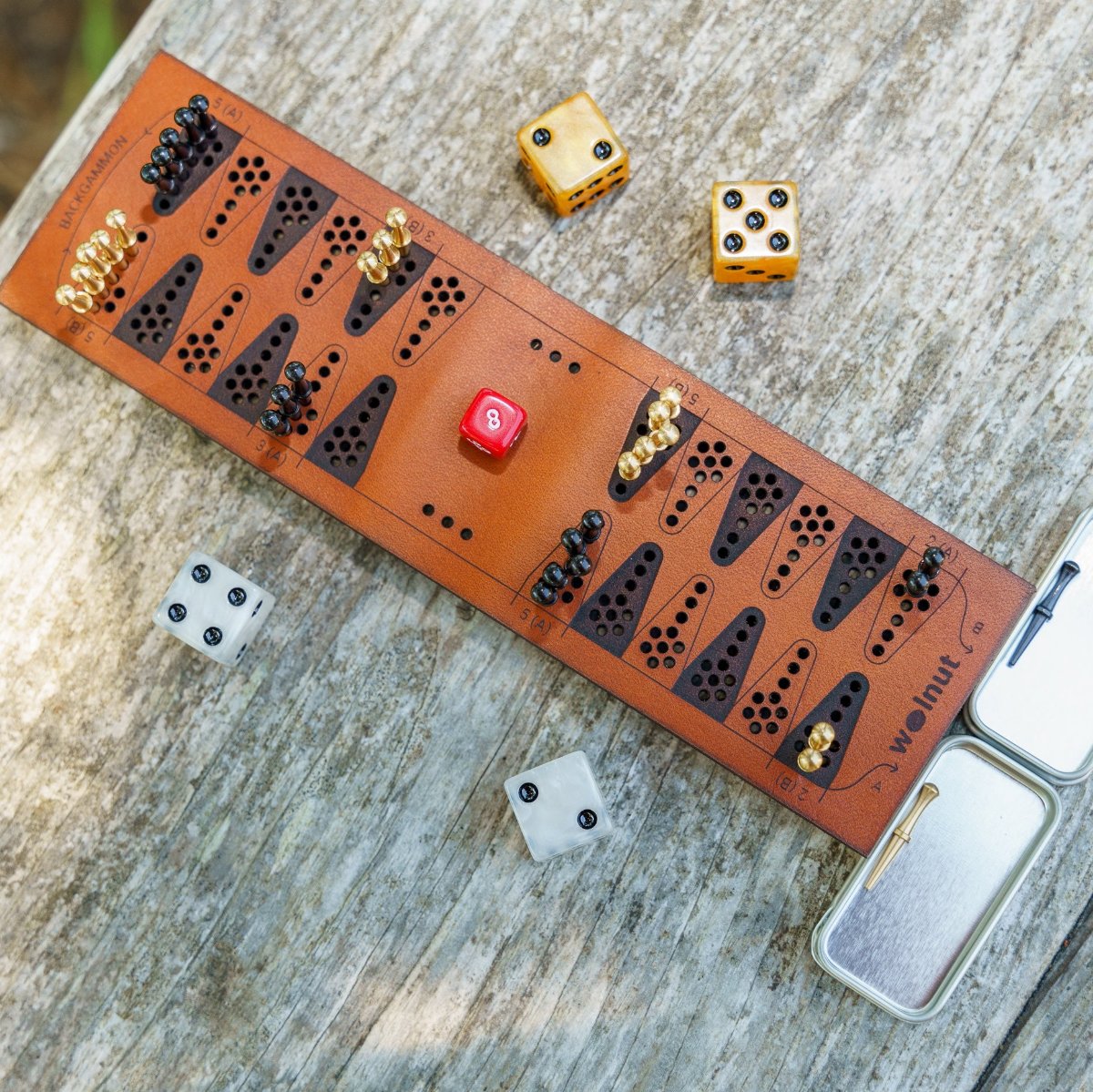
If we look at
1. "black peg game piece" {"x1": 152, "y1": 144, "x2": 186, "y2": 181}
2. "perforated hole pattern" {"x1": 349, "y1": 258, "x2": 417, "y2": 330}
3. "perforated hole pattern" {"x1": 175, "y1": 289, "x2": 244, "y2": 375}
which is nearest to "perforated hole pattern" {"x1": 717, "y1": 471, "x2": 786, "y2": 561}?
"perforated hole pattern" {"x1": 349, "y1": 258, "x2": 417, "y2": 330}

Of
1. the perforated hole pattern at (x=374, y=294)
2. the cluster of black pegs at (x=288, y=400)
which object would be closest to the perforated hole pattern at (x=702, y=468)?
the perforated hole pattern at (x=374, y=294)

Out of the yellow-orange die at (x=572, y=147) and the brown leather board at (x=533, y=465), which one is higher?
the yellow-orange die at (x=572, y=147)

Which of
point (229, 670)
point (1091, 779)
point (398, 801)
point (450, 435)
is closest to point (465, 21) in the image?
point (450, 435)

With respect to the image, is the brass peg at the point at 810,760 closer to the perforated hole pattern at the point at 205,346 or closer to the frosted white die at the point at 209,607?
the frosted white die at the point at 209,607

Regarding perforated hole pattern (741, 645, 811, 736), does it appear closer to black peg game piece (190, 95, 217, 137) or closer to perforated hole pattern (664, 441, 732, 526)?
perforated hole pattern (664, 441, 732, 526)

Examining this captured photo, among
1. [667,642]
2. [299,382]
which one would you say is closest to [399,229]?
[299,382]
